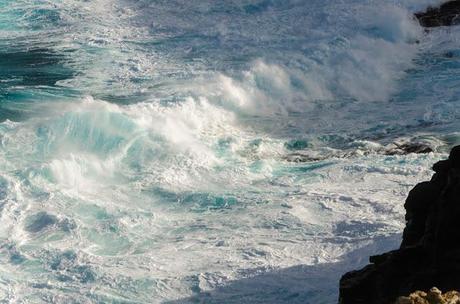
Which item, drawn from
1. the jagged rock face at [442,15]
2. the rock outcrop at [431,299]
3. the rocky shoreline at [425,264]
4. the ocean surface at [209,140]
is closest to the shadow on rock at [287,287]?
the ocean surface at [209,140]

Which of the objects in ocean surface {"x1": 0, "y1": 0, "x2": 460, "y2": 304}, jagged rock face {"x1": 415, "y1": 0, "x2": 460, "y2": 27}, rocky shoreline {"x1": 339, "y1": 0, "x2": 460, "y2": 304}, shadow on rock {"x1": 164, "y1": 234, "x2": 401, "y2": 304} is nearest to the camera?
rocky shoreline {"x1": 339, "y1": 0, "x2": 460, "y2": 304}

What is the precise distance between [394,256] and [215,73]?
39.7ft

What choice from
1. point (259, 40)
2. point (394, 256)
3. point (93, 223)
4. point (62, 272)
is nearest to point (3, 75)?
point (259, 40)

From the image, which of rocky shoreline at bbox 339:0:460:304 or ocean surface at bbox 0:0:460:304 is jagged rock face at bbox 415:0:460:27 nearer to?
ocean surface at bbox 0:0:460:304

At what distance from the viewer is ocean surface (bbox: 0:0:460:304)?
36.3ft

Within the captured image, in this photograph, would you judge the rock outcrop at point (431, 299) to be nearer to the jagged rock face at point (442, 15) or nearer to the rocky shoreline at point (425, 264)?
the rocky shoreline at point (425, 264)

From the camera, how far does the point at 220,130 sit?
55.6 ft

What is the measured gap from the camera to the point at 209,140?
1611 centimetres

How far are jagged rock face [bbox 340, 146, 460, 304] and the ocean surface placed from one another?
2207mm

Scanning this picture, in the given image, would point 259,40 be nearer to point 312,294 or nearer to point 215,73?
point 215,73

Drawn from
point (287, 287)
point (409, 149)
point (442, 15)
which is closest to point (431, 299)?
point (287, 287)

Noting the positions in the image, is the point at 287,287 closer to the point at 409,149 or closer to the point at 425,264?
the point at 425,264

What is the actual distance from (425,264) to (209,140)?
8.54 meters

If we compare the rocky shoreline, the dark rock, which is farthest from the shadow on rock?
the dark rock
